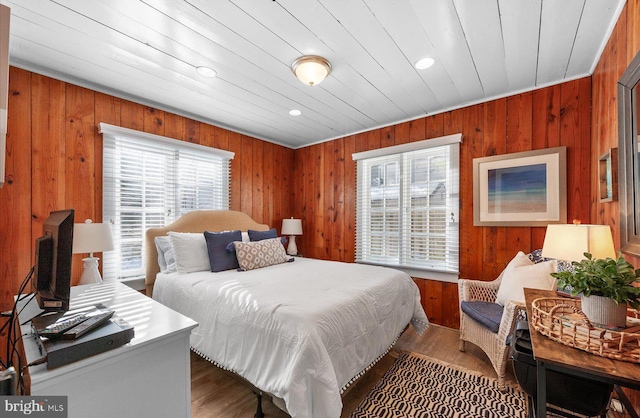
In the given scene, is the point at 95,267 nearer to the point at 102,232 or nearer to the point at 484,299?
the point at 102,232

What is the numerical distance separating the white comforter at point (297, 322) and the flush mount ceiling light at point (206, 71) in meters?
1.75

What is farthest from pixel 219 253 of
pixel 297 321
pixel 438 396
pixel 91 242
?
pixel 438 396

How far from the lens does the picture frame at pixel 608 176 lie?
5.50 ft

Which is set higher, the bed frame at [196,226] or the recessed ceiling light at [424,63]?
the recessed ceiling light at [424,63]

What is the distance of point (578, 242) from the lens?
5.71ft

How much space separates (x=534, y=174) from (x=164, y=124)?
3840 mm

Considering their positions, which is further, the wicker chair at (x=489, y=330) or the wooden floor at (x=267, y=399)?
the wicker chair at (x=489, y=330)

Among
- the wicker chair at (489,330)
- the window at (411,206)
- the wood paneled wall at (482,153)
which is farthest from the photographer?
the window at (411,206)

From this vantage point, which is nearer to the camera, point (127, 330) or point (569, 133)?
point (127, 330)

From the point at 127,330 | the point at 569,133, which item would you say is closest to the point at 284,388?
the point at 127,330

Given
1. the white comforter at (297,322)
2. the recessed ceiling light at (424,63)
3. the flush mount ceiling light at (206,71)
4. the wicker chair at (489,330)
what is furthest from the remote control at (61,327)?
the recessed ceiling light at (424,63)

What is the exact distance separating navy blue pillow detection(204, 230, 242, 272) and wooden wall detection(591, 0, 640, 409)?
2.88m

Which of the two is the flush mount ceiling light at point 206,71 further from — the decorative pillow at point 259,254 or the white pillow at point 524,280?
the white pillow at point 524,280

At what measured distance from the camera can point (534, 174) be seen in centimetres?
256
